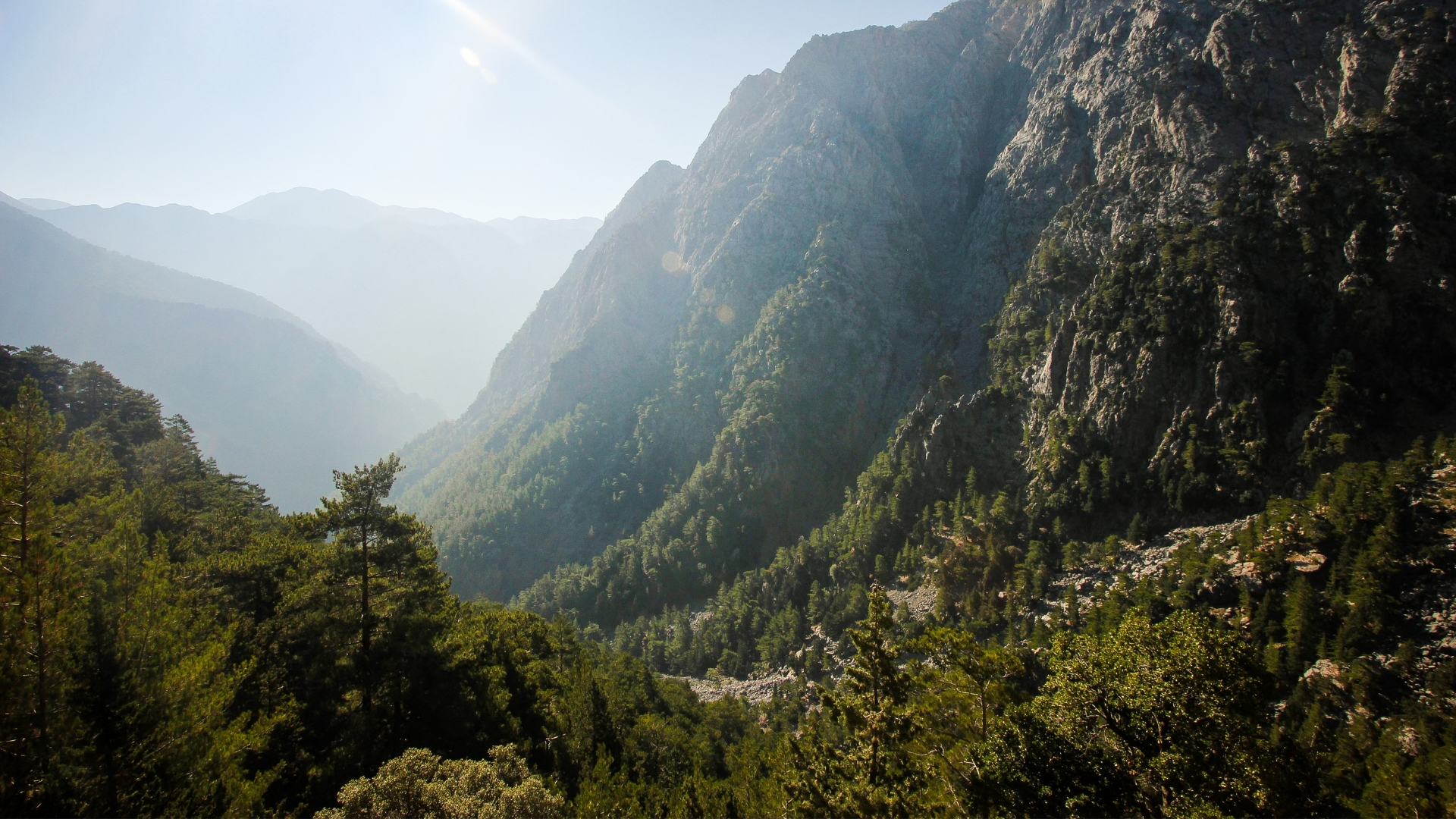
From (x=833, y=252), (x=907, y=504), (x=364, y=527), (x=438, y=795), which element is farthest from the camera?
(x=833, y=252)

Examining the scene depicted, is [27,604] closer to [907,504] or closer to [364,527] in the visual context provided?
[364,527]

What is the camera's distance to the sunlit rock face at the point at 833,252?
88125 millimetres

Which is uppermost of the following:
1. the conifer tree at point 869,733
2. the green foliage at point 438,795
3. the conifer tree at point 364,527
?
the conifer tree at point 364,527

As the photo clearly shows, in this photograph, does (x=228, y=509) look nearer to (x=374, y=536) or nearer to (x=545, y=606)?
(x=374, y=536)

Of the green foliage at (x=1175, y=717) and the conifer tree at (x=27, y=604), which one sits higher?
the conifer tree at (x=27, y=604)

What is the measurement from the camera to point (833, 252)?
13050cm

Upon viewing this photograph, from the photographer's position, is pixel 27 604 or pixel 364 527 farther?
pixel 364 527

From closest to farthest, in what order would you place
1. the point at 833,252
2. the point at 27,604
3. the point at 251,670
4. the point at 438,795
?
the point at 27,604 < the point at 438,795 < the point at 251,670 < the point at 833,252

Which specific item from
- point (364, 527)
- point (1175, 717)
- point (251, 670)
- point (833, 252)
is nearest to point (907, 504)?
point (833, 252)

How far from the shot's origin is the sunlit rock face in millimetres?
88125

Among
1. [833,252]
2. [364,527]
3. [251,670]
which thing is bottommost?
[251,670]

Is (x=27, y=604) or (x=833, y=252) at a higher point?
(x=833, y=252)

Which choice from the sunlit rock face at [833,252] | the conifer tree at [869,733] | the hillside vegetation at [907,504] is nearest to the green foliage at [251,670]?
the hillside vegetation at [907,504]

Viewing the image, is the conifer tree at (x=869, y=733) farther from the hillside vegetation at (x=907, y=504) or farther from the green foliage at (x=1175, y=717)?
the green foliage at (x=1175, y=717)
